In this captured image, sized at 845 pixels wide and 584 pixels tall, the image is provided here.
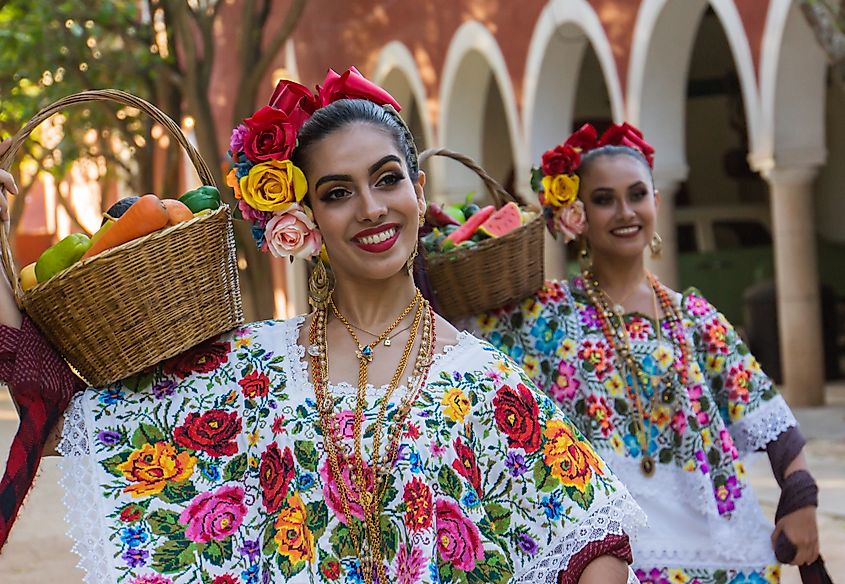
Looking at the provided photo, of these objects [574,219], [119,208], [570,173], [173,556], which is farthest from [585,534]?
[570,173]

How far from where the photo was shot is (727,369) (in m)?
4.42

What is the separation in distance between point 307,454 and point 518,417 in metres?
0.43

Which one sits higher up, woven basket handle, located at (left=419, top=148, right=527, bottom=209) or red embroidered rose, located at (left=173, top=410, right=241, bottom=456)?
woven basket handle, located at (left=419, top=148, right=527, bottom=209)

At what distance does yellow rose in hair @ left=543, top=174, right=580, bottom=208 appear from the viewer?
4602 millimetres

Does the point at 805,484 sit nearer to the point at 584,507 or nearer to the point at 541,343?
the point at 541,343

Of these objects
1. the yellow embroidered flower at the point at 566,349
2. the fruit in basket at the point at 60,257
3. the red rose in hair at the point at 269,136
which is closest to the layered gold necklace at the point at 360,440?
the red rose in hair at the point at 269,136

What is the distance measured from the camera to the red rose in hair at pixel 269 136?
2.98 m

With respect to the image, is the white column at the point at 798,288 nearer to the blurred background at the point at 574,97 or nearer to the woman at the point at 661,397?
the blurred background at the point at 574,97

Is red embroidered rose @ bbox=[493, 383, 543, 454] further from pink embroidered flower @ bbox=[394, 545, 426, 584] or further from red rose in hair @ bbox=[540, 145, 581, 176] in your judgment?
red rose in hair @ bbox=[540, 145, 581, 176]

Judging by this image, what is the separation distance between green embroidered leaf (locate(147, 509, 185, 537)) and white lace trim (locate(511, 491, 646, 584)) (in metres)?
0.72

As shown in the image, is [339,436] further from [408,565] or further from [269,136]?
[269,136]

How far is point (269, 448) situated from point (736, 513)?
1.97m

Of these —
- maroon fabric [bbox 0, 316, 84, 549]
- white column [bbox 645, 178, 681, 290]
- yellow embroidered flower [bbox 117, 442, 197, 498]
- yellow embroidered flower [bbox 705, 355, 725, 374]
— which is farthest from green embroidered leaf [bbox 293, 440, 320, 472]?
white column [bbox 645, 178, 681, 290]

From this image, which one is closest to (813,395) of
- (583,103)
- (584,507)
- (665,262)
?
(665,262)
